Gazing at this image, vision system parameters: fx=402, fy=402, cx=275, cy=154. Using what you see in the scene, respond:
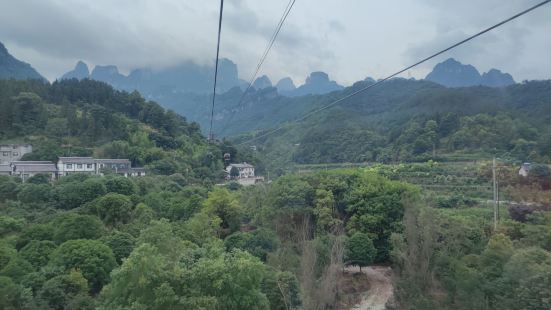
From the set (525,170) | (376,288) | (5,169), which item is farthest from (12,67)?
(525,170)

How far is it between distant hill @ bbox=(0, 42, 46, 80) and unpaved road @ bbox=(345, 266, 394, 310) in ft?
203

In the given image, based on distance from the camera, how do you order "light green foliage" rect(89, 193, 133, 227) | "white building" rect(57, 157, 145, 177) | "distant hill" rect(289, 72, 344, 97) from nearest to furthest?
"light green foliage" rect(89, 193, 133, 227) → "white building" rect(57, 157, 145, 177) → "distant hill" rect(289, 72, 344, 97)

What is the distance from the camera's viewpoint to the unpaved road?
12.3 meters

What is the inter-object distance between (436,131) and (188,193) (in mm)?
18416

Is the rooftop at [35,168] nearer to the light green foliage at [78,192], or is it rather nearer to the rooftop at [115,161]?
the rooftop at [115,161]

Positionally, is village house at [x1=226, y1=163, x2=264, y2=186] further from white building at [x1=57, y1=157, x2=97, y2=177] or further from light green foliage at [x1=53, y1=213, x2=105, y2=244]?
light green foliage at [x1=53, y1=213, x2=105, y2=244]

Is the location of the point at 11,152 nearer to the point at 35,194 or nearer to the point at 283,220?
the point at 35,194

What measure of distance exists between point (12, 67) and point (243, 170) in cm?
5307

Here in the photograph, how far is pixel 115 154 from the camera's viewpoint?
3123cm

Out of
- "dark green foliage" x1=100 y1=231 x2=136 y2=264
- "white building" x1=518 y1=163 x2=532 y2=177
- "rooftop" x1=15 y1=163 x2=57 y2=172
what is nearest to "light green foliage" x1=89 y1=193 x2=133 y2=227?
"dark green foliage" x1=100 y1=231 x2=136 y2=264

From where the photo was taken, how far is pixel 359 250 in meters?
14.1

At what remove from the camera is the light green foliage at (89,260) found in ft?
36.1

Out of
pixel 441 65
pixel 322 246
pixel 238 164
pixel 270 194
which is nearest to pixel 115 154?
pixel 238 164

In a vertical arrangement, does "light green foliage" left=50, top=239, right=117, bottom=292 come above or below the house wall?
below
